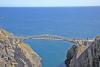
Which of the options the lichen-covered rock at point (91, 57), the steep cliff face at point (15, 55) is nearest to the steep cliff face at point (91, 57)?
the lichen-covered rock at point (91, 57)

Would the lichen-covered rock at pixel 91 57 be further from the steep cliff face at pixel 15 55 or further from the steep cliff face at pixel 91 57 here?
the steep cliff face at pixel 15 55

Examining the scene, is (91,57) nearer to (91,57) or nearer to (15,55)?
(91,57)

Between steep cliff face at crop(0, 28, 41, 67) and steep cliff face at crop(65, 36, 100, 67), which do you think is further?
steep cliff face at crop(0, 28, 41, 67)

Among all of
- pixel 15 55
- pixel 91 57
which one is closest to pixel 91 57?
pixel 91 57

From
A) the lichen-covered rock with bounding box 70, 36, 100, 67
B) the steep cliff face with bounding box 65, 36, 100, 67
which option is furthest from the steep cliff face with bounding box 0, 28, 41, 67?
the lichen-covered rock with bounding box 70, 36, 100, 67

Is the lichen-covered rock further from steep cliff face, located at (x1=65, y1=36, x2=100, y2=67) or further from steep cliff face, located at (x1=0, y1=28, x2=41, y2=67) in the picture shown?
steep cliff face, located at (x1=0, y1=28, x2=41, y2=67)

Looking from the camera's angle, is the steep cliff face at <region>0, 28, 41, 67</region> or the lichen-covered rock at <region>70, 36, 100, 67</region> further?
the steep cliff face at <region>0, 28, 41, 67</region>

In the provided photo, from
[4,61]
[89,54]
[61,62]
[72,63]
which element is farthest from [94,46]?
[61,62]

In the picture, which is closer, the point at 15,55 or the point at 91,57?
the point at 91,57

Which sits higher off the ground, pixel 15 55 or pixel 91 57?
pixel 91 57
